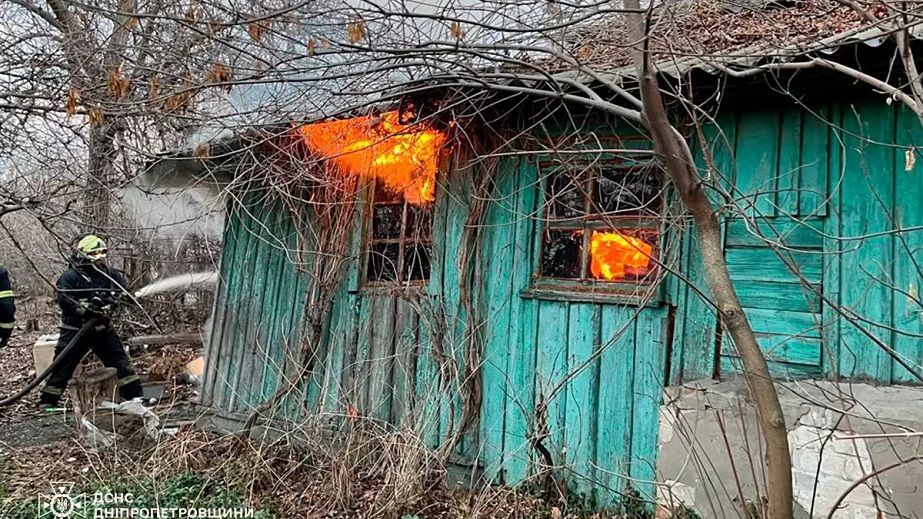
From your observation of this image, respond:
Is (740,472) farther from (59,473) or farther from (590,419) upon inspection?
(59,473)

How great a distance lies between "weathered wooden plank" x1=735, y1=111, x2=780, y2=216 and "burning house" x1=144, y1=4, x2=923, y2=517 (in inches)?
0.5

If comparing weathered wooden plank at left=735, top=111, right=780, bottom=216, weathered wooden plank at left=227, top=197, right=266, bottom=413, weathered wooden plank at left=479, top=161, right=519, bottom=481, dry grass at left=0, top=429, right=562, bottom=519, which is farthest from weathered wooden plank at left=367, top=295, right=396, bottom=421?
weathered wooden plank at left=735, top=111, right=780, bottom=216

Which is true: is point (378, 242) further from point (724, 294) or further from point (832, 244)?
point (832, 244)

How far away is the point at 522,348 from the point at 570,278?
67cm

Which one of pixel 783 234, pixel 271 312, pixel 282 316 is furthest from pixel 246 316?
pixel 783 234

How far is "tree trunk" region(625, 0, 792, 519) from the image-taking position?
2.55 metres

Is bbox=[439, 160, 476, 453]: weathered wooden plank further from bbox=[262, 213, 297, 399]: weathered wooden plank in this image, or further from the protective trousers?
the protective trousers

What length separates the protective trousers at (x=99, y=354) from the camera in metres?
6.77

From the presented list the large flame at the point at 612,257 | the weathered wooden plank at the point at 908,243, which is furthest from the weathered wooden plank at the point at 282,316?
the weathered wooden plank at the point at 908,243

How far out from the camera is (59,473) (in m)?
4.82

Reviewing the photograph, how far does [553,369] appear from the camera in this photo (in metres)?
4.42

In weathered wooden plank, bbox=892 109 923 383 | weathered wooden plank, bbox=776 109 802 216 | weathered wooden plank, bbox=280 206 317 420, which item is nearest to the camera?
weathered wooden plank, bbox=892 109 923 383

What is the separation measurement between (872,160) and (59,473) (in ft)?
21.1

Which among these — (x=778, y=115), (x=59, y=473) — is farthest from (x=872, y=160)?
(x=59, y=473)
